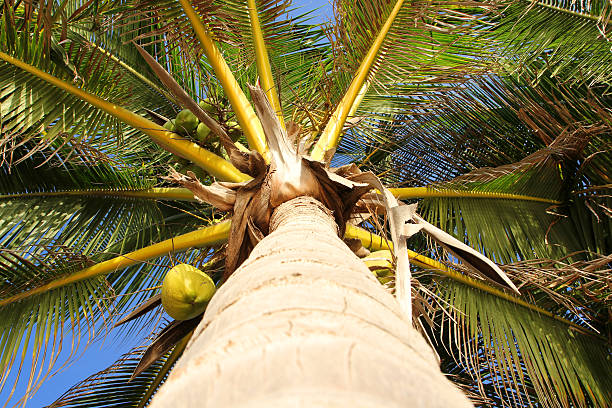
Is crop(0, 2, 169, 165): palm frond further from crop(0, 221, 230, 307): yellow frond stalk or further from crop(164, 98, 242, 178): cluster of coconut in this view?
crop(0, 221, 230, 307): yellow frond stalk

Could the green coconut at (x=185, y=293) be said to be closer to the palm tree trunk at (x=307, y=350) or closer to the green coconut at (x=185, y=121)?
the palm tree trunk at (x=307, y=350)

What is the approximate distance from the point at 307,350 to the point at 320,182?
1.58 metres

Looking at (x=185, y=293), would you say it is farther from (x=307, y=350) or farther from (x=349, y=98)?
(x=349, y=98)

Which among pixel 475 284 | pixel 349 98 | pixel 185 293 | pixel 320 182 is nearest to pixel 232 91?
pixel 349 98

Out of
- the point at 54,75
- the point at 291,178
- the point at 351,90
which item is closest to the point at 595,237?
the point at 351,90

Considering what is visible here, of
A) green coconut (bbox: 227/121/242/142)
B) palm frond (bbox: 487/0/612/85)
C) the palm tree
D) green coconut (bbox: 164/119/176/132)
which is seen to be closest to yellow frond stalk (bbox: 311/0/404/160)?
the palm tree

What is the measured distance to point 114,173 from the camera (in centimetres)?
369

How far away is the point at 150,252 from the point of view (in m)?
2.79

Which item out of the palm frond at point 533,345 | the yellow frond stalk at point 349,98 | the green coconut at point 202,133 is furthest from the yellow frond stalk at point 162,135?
the palm frond at point 533,345

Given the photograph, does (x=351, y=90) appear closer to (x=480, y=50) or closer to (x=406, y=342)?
(x=480, y=50)

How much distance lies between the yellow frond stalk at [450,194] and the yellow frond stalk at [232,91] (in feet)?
3.21

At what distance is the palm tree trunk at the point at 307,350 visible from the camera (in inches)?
26.2

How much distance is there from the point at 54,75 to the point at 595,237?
394 centimetres

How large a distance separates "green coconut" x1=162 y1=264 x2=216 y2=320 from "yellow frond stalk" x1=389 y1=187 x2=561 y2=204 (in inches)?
59.6
